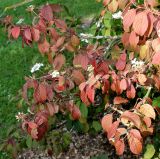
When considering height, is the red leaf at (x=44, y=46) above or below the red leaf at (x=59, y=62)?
above

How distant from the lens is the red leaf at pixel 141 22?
5.25 ft

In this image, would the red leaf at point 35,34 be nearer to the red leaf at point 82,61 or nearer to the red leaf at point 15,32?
the red leaf at point 15,32

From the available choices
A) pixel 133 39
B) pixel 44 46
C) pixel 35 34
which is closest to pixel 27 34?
pixel 35 34

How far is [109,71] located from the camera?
2.02 m

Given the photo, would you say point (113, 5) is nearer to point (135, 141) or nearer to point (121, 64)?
point (121, 64)

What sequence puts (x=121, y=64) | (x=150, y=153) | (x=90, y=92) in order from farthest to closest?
(x=150, y=153)
(x=121, y=64)
(x=90, y=92)

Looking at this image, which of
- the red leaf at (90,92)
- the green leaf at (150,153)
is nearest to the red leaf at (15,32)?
the red leaf at (90,92)

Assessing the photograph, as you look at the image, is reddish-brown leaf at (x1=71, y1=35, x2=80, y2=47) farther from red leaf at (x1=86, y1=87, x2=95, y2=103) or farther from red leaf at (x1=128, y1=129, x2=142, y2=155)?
red leaf at (x1=128, y1=129, x2=142, y2=155)

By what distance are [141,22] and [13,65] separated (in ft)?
11.8

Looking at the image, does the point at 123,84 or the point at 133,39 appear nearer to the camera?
the point at 133,39

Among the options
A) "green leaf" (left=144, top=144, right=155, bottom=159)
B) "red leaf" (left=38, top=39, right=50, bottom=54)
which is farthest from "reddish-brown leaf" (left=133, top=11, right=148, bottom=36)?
"green leaf" (left=144, top=144, right=155, bottom=159)

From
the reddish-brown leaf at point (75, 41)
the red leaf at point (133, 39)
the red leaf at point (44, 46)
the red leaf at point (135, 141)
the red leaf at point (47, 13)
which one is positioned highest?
the red leaf at point (47, 13)

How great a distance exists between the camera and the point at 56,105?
2.32 m

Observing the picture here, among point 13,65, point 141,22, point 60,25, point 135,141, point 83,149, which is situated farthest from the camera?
point 13,65
